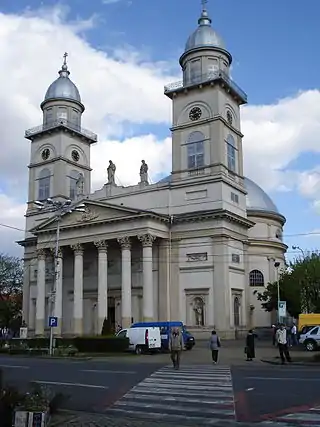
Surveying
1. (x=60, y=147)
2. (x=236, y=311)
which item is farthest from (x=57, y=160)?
(x=236, y=311)

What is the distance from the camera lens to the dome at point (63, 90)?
67188 millimetres

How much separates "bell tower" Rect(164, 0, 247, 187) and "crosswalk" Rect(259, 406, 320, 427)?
40.0 metres

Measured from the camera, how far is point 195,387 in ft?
51.8

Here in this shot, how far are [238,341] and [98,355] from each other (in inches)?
629

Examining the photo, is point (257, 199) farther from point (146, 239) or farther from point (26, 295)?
point (26, 295)

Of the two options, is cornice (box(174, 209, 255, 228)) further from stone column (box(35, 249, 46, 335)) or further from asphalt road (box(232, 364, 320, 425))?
asphalt road (box(232, 364, 320, 425))

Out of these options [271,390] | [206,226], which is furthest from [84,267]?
[271,390]

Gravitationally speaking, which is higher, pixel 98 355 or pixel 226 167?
pixel 226 167

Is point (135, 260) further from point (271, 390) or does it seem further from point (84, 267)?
point (271, 390)

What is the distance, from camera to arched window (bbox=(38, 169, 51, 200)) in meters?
65.3

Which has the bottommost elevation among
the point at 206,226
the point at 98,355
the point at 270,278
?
the point at 98,355

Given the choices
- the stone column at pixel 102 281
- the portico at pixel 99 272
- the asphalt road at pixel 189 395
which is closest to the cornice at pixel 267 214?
the portico at pixel 99 272

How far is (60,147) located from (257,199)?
80.2 ft

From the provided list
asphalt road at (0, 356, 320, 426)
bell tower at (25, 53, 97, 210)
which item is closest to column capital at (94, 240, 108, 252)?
bell tower at (25, 53, 97, 210)
